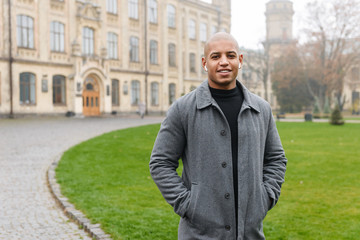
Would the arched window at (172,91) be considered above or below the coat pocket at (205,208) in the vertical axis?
above

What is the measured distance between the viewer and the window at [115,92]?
40.5 meters

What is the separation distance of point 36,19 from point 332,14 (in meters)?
32.1

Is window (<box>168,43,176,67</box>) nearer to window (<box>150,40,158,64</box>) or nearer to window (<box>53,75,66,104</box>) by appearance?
window (<box>150,40,158,64</box>)

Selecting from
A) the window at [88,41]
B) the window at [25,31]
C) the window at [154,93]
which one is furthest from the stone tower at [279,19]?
the window at [25,31]

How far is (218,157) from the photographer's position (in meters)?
2.65

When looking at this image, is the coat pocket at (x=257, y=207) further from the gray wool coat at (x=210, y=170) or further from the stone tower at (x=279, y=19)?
the stone tower at (x=279, y=19)

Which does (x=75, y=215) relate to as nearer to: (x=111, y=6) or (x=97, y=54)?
(x=97, y=54)

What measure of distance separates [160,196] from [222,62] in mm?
5708

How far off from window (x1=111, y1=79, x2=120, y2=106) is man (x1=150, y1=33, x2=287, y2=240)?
125ft

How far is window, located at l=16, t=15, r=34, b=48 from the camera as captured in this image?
3258 cm

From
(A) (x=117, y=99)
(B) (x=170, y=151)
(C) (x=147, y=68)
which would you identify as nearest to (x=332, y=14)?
(C) (x=147, y=68)

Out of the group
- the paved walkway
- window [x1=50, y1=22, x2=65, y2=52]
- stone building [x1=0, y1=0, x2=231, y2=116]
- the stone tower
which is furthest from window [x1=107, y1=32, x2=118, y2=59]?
the stone tower

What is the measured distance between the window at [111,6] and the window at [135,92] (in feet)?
23.9

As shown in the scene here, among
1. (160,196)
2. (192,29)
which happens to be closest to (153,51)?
(192,29)
